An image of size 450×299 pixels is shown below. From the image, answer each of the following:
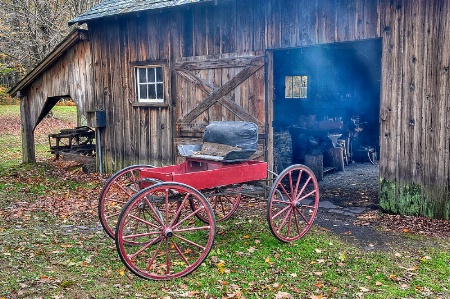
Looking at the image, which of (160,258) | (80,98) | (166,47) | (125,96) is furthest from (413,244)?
(80,98)

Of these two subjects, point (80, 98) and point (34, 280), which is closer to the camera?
point (34, 280)

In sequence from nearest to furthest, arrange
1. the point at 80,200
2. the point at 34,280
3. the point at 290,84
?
1. the point at 34,280
2. the point at 80,200
3. the point at 290,84

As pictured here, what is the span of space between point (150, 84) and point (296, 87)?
206 inches

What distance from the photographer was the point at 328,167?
37.4ft

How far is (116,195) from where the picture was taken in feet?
29.2

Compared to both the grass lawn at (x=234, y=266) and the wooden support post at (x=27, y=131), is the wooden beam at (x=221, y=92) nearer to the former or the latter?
the grass lawn at (x=234, y=266)

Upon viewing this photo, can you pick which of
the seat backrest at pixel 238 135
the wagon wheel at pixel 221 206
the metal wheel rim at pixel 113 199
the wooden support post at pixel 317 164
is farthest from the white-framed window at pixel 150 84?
the seat backrest at pixel 238 135

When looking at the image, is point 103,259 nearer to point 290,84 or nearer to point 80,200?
point 80,200

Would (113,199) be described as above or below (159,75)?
below

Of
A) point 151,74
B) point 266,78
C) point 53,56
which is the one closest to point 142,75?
point 151,74

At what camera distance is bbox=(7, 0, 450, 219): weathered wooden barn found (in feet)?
21.6

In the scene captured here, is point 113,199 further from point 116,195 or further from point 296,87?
point 296,87

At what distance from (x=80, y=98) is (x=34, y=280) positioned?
25.3 ft

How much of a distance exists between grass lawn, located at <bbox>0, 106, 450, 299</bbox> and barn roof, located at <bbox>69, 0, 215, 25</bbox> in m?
4.46
